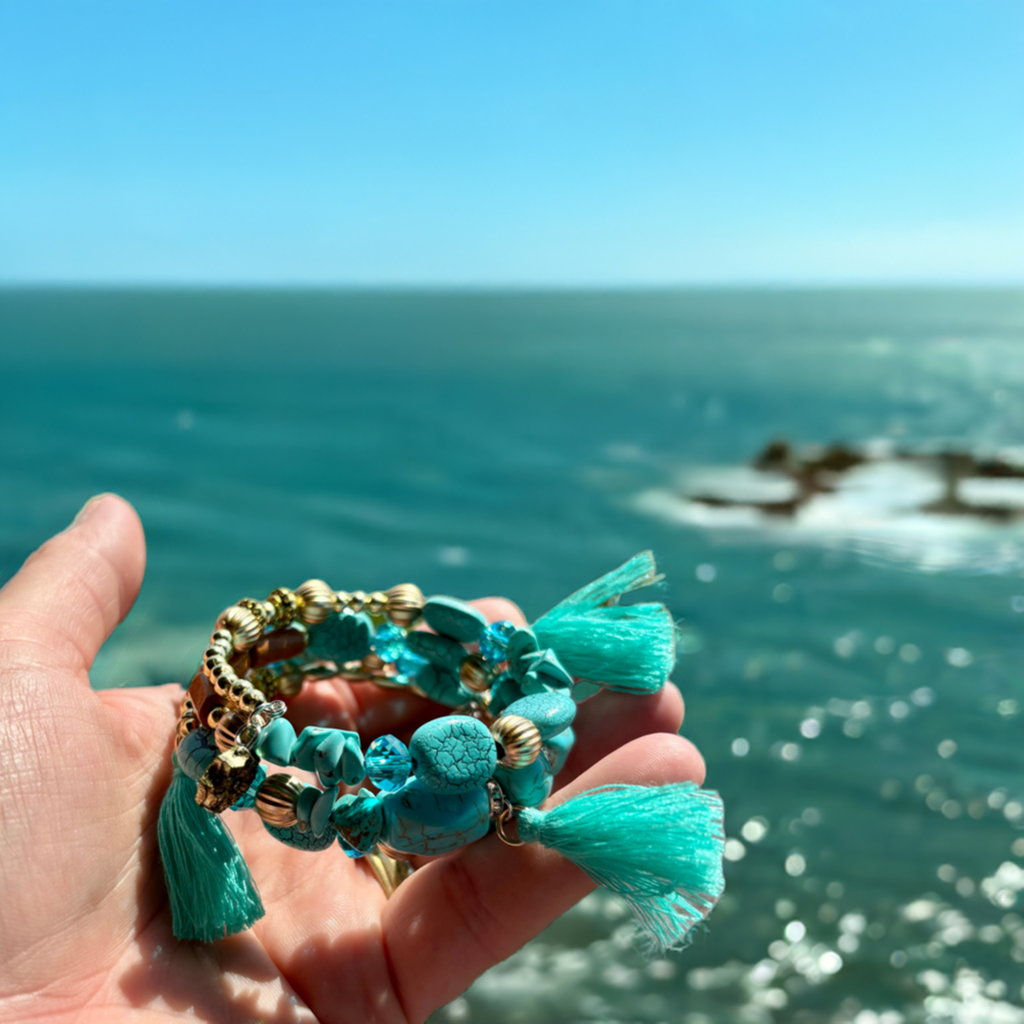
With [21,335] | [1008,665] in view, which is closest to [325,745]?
[1008,665]

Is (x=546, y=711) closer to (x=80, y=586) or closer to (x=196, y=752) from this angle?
(x=196, y=752)

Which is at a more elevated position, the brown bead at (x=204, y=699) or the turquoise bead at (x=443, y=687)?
the brown bead at (x=204, y=699)

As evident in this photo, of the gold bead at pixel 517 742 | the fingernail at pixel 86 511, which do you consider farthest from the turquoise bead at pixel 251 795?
the fingernail at pixel 86 511

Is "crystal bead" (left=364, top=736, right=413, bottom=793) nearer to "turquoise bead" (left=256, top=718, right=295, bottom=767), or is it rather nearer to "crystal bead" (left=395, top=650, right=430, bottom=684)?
"turquoise bead" (left=256, top=718, right=295, bottom=767)

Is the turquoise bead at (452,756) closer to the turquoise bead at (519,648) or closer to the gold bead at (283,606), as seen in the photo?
the turquoise bead at (519,648)

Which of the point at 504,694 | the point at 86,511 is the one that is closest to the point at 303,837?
the point at 504,694

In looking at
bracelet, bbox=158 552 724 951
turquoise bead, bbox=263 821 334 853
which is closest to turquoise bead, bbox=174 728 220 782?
bracelet, bbox=158 552 724 951
